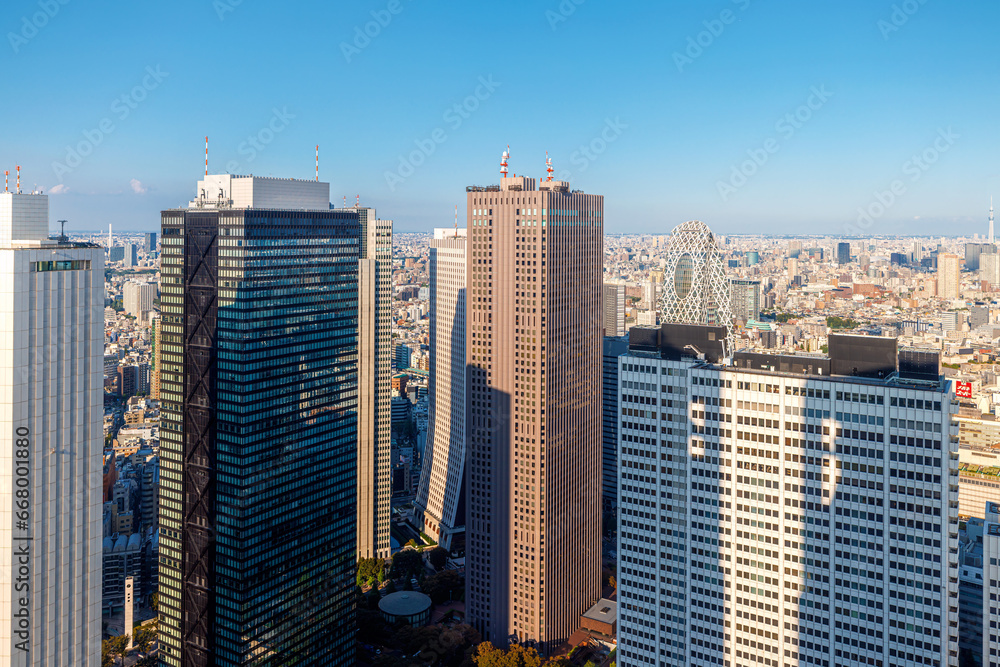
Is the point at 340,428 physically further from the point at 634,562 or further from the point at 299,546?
the point at 634,562

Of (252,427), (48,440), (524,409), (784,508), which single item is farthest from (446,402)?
(48,440)

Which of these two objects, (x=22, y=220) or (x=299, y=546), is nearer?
(x=22, y=220)

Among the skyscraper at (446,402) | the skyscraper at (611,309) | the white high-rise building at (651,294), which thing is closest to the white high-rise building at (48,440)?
the skyscraper at (446,402)

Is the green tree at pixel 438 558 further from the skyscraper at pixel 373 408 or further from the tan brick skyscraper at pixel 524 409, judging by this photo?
the tan brick skyscraper at pixel 524 409

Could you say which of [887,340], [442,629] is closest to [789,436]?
[887,340]

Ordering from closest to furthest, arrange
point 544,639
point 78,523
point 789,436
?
point 78,523
point 789,436
point 544,639

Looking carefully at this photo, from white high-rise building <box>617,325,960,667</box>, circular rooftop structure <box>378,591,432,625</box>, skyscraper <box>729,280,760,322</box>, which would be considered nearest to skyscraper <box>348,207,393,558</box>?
circular rooftop structure <box>378,591,432,625</box>

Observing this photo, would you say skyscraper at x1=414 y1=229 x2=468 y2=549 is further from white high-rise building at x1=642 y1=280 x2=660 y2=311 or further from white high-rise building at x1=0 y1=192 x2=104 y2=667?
white high-rise building at x1=642 y1=280 x2=660 y2=311
